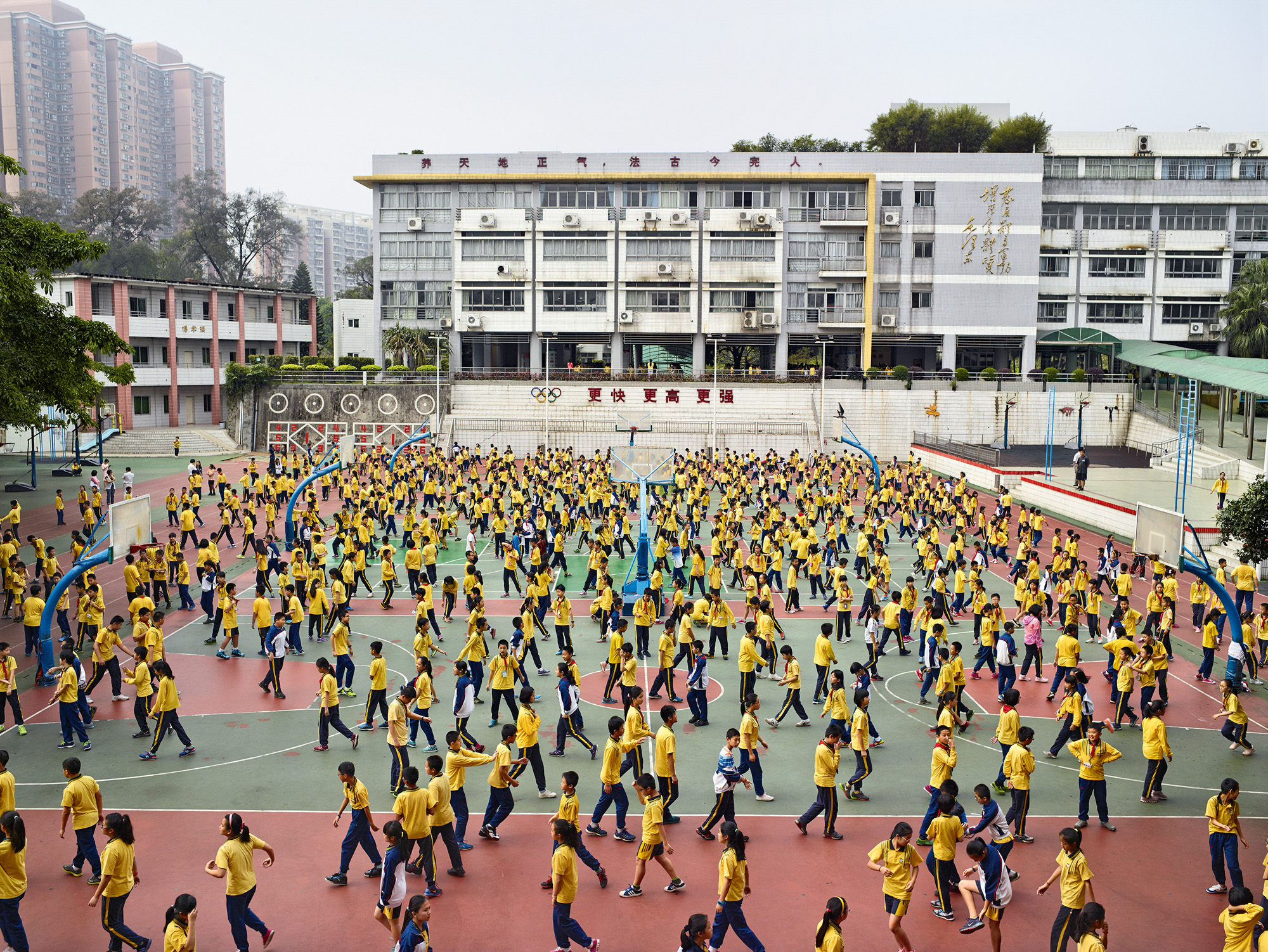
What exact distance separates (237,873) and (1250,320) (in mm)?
46732

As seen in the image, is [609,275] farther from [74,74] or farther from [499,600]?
[74,74]

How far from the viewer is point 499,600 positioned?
17891 mm

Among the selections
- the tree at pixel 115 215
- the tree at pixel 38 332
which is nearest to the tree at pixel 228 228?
the tree at pixel 115 215

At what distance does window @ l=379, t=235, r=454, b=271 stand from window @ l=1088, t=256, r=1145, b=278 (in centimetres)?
3470

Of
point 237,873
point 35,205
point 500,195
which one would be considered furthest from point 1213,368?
point 35,205

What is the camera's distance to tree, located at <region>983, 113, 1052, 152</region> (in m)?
52.4

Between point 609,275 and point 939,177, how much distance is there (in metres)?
17.8

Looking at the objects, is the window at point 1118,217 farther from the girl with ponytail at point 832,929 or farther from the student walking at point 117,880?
the student walking at point 117,880

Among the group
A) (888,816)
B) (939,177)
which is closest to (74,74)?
(939,177)

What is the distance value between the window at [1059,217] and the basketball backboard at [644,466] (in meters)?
34.4

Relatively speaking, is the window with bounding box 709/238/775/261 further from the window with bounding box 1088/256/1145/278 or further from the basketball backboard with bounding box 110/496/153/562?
the basketball backboard with bounding box 110/496/153/562

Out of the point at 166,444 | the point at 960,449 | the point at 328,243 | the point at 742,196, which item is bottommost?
the point at 166,444

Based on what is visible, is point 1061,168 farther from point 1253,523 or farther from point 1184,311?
point 1253,523

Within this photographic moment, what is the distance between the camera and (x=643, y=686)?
1310cm
